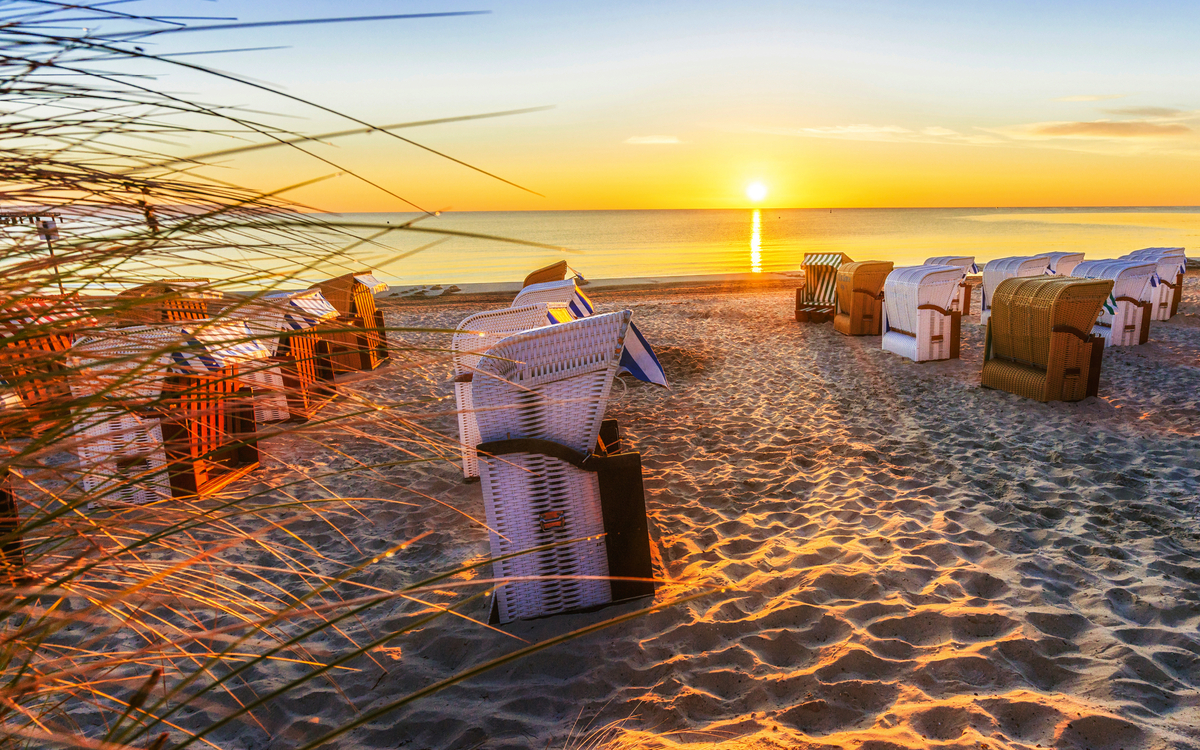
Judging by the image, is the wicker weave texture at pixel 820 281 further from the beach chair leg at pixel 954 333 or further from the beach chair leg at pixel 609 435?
the beach chair leg at pixel 609 435

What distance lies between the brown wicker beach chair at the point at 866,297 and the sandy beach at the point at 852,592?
4175 mm

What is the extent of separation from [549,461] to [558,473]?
0.07 meters

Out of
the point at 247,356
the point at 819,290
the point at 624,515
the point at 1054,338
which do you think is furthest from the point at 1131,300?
the point at 247,356

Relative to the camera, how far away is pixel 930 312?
7.98 meters

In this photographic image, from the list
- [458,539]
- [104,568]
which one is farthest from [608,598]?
[104,568]

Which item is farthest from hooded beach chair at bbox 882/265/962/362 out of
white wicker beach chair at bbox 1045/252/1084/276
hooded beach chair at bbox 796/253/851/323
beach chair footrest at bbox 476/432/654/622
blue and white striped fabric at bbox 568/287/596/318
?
beach chair footrest at bbox 476/432/654/622

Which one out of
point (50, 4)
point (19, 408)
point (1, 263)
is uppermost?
point (50, 4)

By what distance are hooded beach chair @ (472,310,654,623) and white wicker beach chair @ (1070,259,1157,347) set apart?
8748mm

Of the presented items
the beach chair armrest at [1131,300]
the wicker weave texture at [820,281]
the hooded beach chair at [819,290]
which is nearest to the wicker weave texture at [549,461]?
the beach chair armrest at [1131,300]

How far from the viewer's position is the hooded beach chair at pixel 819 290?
464 inches

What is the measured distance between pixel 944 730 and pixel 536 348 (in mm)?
2050

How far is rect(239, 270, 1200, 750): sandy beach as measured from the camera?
7.31ft

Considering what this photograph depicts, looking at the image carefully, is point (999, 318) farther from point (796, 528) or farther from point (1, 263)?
point (1, 263)

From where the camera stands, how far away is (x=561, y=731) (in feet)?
7.27
